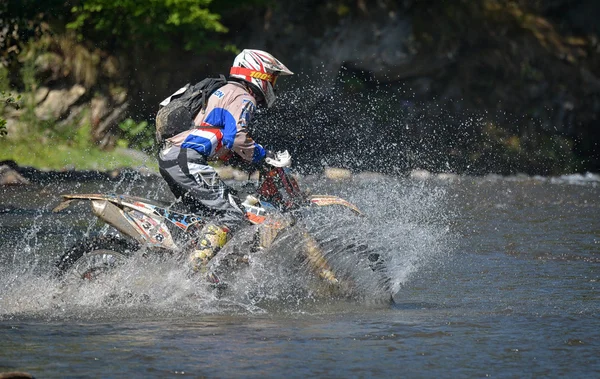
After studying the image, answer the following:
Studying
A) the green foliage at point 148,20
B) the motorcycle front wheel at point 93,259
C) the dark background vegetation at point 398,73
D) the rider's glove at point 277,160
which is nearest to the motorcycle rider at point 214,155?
the rider's glove at point 277,160

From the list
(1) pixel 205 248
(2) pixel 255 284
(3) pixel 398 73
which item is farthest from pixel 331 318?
(3) pixel 398 73

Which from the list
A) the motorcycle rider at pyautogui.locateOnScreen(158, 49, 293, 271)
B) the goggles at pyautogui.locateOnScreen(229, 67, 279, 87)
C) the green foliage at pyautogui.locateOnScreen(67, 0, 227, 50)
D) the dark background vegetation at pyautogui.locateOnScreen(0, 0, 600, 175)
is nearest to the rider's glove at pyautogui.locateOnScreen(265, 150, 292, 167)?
the motorcycle rider at pyautogui.locateOnScreen(158, 49, 293, 271)

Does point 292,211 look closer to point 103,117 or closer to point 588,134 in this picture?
point 103,117

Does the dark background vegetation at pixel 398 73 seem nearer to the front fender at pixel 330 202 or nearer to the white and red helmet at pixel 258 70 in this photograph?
the white and red helmet at pixel 258 70

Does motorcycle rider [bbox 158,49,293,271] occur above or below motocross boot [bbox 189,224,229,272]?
above

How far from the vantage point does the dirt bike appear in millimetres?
7355

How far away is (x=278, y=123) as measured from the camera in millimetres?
21250

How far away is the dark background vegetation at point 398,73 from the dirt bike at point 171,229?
15089 mm

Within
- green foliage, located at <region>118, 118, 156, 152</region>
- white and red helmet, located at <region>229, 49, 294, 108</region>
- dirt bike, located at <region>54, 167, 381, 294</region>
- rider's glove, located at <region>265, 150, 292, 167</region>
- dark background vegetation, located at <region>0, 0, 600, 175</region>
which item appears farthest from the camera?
dark background vegetation, located at <region>0, 0, 600, 175</region>

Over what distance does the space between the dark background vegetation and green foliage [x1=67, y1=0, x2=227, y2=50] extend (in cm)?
8

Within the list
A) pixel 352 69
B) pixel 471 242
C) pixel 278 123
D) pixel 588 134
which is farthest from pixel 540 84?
pixel 471 242

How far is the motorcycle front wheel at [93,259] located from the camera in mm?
7379

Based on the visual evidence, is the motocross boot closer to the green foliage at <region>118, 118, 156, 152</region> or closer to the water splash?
the water splash

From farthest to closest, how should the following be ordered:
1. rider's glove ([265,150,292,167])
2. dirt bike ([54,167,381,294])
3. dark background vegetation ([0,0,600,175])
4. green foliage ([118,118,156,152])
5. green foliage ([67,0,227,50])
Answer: dark background vegetation ([0,0,600,175]) < green foliage ([118,118,156,152]) < green foliage ([67,0,227,50]) < rider's glove ([265,150,292,167]) < dirt bike ([54,167,381,294])
